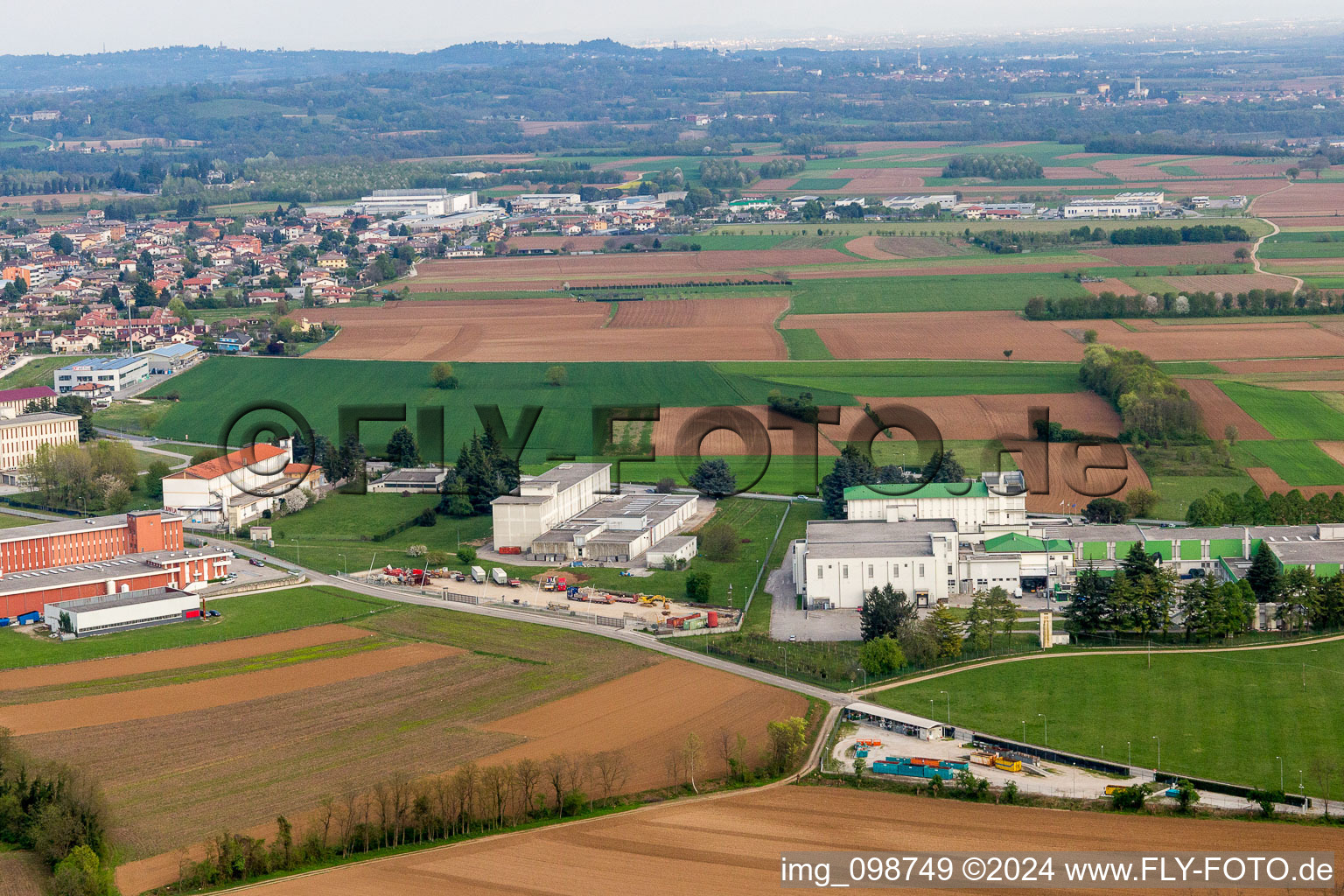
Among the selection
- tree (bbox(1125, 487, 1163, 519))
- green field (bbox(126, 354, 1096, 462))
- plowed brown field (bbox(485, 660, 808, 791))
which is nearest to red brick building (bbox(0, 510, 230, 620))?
green field (bbox(126, 354, 1096, 462))

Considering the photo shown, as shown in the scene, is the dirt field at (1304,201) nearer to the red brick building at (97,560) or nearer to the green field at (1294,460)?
the green field at (1294,460)

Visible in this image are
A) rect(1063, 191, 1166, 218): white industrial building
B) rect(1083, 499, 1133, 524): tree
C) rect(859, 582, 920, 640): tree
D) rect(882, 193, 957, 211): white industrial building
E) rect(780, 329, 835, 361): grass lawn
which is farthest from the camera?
rect(882, 193, 957, 211): white industrial building

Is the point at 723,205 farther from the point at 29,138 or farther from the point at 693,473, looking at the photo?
the point at 29,138

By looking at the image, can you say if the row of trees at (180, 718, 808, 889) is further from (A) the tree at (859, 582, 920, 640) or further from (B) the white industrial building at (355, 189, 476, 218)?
(B) the white industrial building at (355, 189, 476, 218)

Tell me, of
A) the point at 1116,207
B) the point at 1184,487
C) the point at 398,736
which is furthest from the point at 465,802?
the point at 1116,207

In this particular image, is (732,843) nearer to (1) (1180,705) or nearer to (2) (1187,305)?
(1) (1180,705)

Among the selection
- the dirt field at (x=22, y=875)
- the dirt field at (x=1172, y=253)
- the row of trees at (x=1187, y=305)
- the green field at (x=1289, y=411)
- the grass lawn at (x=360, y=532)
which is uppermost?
the dirt field at (x=1172, y=253)

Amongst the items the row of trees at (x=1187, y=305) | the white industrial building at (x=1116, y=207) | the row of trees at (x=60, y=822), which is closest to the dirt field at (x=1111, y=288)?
the row of trees at (x=1187, y=305)
